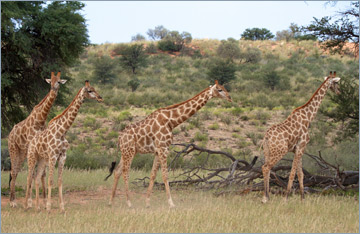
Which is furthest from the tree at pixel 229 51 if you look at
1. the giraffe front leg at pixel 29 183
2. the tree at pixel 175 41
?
the giraffe front leg at pixel 29 183

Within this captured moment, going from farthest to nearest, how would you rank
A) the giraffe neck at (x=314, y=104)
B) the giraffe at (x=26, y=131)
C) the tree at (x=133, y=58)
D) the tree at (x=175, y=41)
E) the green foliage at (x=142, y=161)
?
the tree at (x=175, y=41) < the tree at (x=133, y=58) < the green foliage at (x=142, y=161) < the giraffe neck at (x=314, y=104) < the giraffe at (x=26, y=131)

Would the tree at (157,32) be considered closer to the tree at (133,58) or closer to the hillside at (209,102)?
the hillside at (209,102)

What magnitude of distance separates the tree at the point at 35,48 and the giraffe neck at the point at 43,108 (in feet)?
9.50

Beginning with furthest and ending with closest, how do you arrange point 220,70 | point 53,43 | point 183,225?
point 220,70
point 53,43
point 183,225

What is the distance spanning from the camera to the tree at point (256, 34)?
226ft

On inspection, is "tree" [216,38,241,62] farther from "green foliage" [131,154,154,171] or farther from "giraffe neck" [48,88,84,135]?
"giraffe neck" [48,88,84,135]

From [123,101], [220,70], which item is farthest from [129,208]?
[220,70]

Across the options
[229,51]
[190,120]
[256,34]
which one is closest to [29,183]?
[190,120]

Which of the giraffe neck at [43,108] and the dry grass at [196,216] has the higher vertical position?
the giraffe neck at [43,108]

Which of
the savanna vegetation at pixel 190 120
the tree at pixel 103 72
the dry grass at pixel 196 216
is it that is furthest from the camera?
the tree at pixel 103 72

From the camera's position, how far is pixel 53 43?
12.8 meters

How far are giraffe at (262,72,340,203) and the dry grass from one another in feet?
2.18

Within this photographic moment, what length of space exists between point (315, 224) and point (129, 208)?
3809 millimetres

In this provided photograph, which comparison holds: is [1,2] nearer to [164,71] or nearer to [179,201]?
[179,201]
